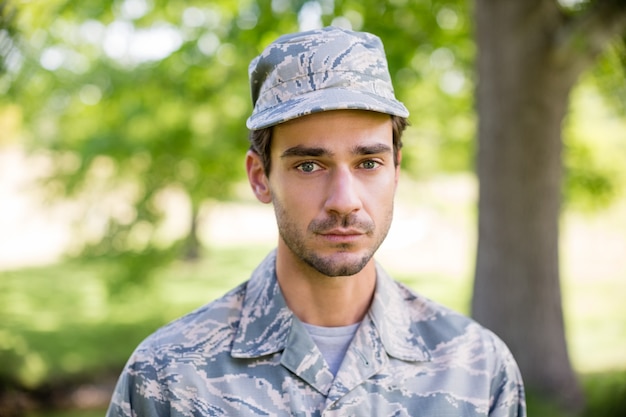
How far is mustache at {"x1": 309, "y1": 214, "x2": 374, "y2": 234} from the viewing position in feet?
6.57

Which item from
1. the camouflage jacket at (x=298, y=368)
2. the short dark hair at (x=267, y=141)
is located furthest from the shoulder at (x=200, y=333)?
the short dark hair at (x=267, y=141)

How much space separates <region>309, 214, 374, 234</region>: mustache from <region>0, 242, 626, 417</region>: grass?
15.0 feet

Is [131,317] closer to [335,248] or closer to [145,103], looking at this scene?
[145,103]

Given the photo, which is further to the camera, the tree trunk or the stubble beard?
the tree trunk

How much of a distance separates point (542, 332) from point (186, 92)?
424 centimetres

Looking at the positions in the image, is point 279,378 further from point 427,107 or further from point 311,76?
point 427,107

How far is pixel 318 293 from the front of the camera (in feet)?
7.29

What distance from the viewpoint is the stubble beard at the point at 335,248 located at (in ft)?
6.59

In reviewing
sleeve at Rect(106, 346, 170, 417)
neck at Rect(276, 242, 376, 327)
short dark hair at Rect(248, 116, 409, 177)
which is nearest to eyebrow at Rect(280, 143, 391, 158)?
short dark hair at Rect(248, 116, 409, 177)

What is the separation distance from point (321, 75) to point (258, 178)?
0.39 meters

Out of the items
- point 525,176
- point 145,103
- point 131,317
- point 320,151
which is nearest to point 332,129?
point 320,151

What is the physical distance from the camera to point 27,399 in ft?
28.4

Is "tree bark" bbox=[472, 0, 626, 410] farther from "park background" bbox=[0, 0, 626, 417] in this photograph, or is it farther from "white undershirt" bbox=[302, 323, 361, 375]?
"white undershirt" bbox=[302, 323, 361, 375]

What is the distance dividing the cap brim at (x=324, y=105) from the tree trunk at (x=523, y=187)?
430cm
